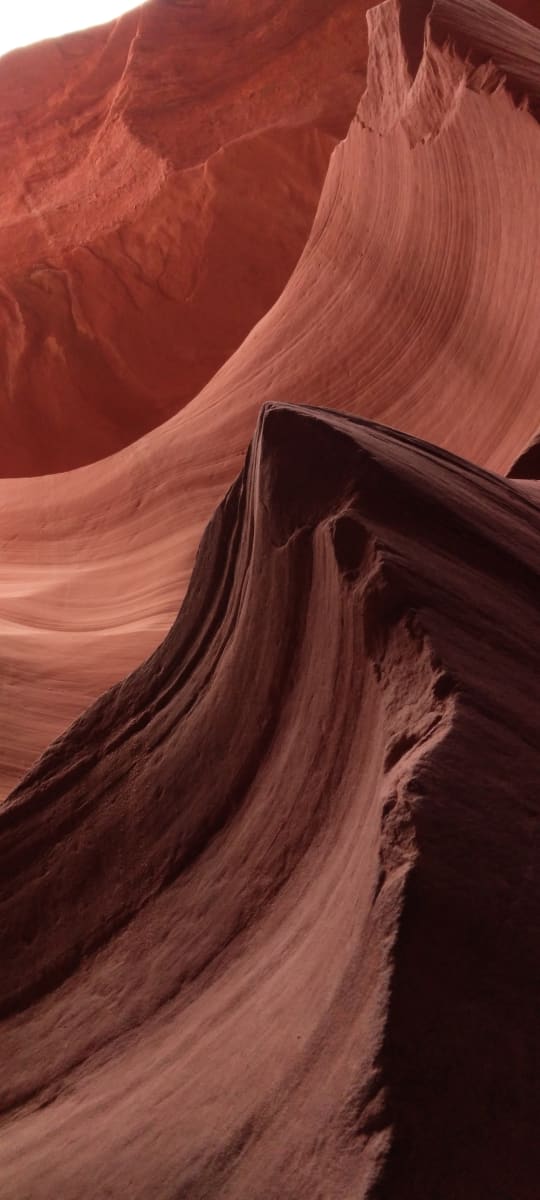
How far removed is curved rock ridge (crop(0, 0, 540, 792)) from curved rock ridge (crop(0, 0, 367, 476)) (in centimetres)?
188

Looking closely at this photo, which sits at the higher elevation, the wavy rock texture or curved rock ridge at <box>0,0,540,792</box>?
curved rock ridge at <box>0,0,540,792</box>

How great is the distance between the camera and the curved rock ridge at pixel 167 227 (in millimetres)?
5141

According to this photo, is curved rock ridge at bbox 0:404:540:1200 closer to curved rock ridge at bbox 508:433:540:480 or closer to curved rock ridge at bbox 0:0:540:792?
curved rock ridge at bbox 0:0:540:792

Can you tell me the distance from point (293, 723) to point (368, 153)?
2.35 meters

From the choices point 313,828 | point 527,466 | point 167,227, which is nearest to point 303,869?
point 313,828

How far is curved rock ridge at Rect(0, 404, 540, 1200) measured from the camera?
68cm

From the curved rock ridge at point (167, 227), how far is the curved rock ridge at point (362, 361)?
1878 mm

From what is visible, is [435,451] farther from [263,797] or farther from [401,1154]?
[401,1154]

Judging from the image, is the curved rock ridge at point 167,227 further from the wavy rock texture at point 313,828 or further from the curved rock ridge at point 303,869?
the curved rock ridge at point 303,869

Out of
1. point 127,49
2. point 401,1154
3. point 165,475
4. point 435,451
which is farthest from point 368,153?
point 127,49

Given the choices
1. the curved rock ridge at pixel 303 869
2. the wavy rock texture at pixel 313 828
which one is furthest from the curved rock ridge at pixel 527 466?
the curved rock ridge at pixel 303 869

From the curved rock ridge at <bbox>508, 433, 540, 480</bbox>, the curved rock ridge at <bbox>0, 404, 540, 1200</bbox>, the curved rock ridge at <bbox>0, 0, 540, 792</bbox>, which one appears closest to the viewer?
the curved rock ridge at <bbox>0, 404, 540, 1200</bbox>

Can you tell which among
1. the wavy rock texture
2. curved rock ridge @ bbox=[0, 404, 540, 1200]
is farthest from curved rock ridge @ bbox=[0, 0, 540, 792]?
curved rock ridge @ bbox=[0, 404, 540, 1200]

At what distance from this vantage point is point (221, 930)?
3.09 ft
